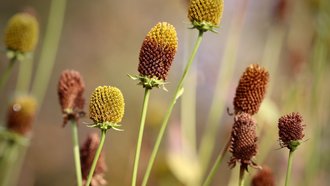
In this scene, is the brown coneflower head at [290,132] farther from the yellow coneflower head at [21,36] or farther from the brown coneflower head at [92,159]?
the yellow coneflower head at [21,36]

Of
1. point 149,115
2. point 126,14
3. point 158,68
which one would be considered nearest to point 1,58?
point 126,14

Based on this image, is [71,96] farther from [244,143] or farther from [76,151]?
[244,143]

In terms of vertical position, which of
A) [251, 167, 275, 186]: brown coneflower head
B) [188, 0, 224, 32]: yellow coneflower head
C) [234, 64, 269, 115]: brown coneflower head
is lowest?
[251, 167, 275, 186]: brown coneflower head

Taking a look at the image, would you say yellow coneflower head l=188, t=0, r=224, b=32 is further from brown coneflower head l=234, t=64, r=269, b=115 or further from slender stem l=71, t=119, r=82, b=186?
slender stem l=71, t=119, r=82, b=186

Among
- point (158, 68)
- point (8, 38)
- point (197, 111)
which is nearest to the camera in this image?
point (158, 68)

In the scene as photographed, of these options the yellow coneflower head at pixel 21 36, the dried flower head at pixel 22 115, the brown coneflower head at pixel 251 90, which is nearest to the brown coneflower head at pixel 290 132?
the brown coneflower head at pixel 251 90

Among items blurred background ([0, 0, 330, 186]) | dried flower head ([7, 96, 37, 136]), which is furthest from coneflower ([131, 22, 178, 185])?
dried flower head ([7, 96, 37, 136])

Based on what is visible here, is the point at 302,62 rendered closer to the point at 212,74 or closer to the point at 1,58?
the point at 212,74
